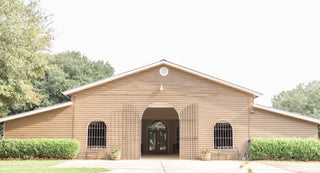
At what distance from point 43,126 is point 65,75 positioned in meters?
18.7

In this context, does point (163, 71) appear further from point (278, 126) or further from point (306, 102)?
point (306, 102)

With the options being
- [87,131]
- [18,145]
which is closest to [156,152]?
[87,131]

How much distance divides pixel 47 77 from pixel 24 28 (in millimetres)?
23508

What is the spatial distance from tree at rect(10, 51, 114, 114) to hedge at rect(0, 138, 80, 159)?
48.6ft

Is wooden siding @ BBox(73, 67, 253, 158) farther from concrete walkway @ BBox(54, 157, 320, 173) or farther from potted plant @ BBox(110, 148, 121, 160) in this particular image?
concrete walkway @ BBox(54, 157, 320, 173)

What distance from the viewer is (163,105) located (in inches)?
777

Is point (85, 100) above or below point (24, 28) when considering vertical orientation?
below

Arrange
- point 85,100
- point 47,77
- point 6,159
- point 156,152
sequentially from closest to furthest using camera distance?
point 6,159 < point 85,100 < point 156,152 < point 47,77

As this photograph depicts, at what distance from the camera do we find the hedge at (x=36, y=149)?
18.3 meters

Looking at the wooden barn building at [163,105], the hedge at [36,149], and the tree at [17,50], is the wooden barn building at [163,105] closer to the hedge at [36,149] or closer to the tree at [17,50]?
the hedge at [36,149]

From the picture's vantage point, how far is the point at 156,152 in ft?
87.2

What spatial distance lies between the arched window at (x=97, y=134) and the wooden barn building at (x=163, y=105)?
5cm

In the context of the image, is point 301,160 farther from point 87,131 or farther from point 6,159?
point 6,159

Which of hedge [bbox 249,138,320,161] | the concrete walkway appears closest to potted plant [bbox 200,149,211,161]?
hedge [bbox 249,138,320,161]
